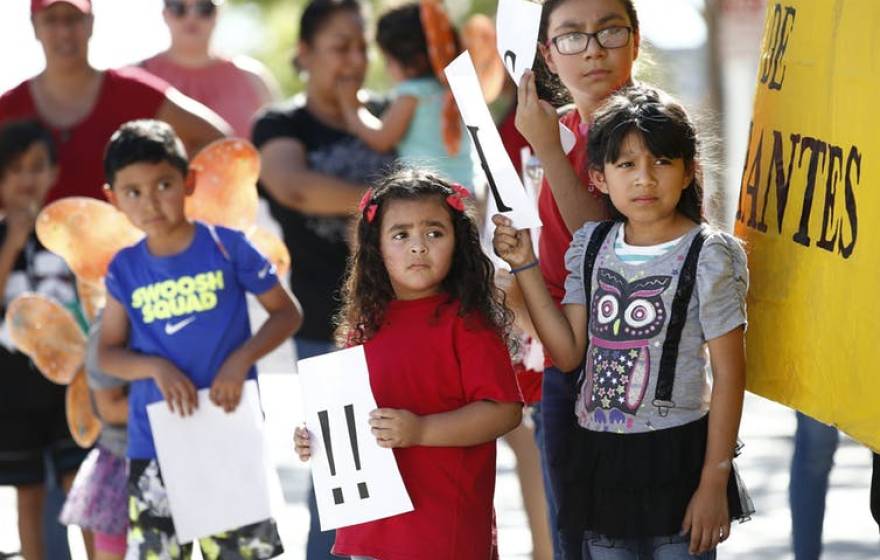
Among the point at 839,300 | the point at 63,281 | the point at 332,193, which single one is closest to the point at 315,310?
the point at 332,193

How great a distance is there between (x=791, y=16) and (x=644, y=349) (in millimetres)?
998

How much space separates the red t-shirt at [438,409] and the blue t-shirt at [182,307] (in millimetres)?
1213

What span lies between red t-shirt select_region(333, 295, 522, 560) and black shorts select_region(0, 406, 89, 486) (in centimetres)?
243

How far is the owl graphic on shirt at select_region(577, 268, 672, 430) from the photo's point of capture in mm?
4242

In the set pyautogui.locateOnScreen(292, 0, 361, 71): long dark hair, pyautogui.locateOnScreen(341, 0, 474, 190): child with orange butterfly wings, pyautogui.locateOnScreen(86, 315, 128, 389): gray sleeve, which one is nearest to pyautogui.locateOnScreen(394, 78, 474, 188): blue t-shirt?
pyautogui.locateOnScreen(341, 0, 474, 190): child with orange butterfly wings

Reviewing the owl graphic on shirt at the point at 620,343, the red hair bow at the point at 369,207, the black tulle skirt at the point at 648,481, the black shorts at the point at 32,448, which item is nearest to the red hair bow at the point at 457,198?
the red hair bow at the point at 369,207

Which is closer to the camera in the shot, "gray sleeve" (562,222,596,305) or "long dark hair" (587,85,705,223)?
"long dark hair" (587,85,705,223)

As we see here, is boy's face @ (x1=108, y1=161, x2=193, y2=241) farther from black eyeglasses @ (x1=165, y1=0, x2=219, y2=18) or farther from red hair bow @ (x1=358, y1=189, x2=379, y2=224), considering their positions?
black eyeglasses @ (x1=165, y1=0, x2=219, y2=18)

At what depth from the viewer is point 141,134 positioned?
18.9 ft

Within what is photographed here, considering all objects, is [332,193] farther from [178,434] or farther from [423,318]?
[423,318]

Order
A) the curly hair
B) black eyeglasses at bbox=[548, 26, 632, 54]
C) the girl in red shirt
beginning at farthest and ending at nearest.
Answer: black eyeglasses at bbox=[548, 26, 632, 54]
the curly hair
the girl in red shirt

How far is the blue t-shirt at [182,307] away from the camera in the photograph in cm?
559

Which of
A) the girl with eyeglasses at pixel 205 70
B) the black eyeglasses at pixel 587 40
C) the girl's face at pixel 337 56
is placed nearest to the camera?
the black eyeglasses at pixel 587 40

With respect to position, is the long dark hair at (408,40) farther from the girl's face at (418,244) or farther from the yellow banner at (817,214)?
the girl's face at (418,244)
